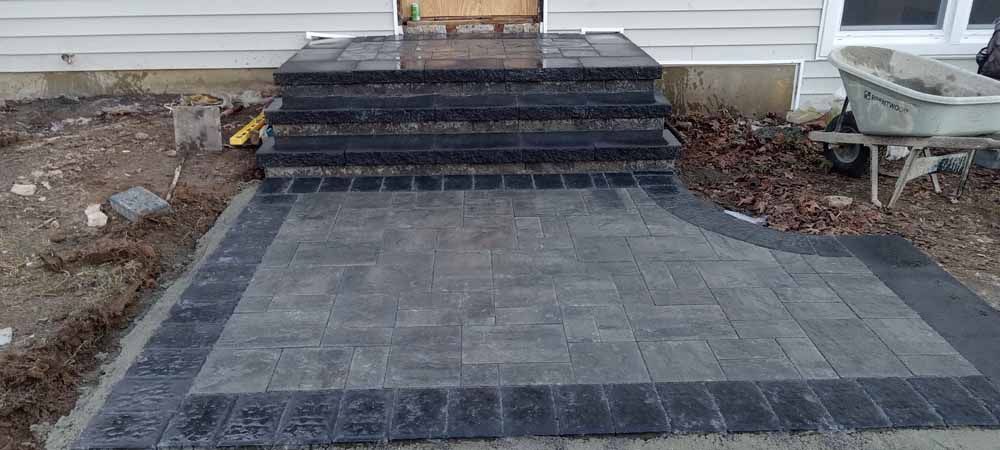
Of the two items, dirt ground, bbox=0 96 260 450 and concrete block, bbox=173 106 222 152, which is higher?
concrete block, bbox=173 106 222 152

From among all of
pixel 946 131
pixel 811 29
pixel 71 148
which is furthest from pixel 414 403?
pixel 811 29

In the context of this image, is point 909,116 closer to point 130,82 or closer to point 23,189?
point 23,189

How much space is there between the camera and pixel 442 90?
16.9ft

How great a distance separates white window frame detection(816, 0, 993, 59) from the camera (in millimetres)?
6164

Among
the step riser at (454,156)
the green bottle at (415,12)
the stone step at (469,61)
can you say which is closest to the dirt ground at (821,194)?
the step riser at (454,156)

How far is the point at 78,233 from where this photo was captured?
408cm

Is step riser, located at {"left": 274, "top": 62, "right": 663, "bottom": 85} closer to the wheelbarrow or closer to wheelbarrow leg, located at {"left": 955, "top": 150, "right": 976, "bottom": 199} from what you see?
the wheelbarrow

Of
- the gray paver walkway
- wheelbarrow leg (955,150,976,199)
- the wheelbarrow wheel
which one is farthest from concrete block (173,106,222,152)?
wheelbarrow leg (955,150,976,199)

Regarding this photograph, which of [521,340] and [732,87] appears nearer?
[521,340]

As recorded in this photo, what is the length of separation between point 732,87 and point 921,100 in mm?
2275

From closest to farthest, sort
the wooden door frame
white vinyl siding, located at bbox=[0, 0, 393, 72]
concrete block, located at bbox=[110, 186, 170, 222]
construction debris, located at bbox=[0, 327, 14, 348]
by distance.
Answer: construction debris, located at bbox=[0, 327, 14, 348], concrete block, located at bbox=[110, 186, 170, 222], white vinyl siding, located at bbox=[0, 0, 393, 72], the wooden door frame

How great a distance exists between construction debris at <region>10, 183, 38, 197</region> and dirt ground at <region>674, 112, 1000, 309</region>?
14.1 ft

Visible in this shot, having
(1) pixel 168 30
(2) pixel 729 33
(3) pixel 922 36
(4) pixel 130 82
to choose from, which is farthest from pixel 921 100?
(4) pixel 130 82

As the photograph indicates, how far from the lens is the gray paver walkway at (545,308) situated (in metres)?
2.88
